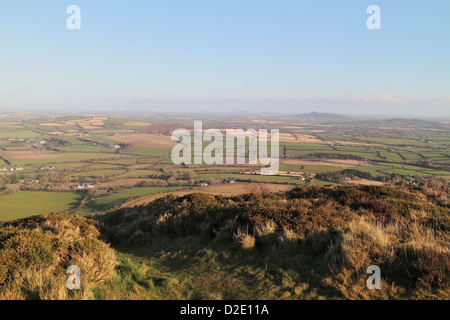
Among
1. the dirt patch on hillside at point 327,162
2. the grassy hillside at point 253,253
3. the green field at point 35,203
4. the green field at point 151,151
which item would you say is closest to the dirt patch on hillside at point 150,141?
the green field at point 151,151

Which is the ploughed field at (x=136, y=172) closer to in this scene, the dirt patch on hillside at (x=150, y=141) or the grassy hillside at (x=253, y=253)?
the dirt patch on hillside at (x=150, y=141)

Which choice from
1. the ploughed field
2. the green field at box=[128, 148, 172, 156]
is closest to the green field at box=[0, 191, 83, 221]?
the ploughed field

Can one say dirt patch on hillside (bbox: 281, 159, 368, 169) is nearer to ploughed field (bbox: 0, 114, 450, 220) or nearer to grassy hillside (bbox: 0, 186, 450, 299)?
ploughed field (bbox: 0, 114, 450, 220)

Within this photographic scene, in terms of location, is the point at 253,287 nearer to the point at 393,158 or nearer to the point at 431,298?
the point at 431,298

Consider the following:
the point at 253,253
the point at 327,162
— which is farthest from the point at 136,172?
the point at 253,253
